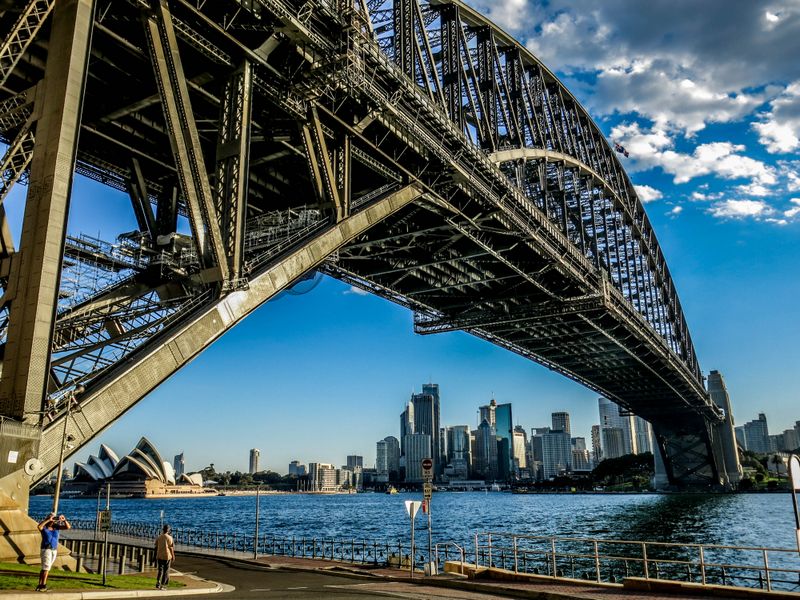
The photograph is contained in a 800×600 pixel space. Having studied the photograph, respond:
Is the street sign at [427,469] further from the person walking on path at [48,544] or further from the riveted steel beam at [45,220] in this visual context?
the riveted steel beam at [45,220]

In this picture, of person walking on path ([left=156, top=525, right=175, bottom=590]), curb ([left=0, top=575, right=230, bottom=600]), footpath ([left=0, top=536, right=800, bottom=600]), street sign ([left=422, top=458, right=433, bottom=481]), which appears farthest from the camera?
street sign ([left=422, top=458, right=433, bottom=481])

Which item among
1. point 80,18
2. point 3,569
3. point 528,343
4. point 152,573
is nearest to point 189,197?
point 80,18

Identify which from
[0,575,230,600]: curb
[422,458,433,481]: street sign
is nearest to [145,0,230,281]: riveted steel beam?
[0,575,230,600]: curb

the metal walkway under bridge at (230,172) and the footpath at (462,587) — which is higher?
the metal walkway under bridge at (230,172)

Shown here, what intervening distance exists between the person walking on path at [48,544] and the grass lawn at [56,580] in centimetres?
18

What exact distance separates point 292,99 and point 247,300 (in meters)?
7.57

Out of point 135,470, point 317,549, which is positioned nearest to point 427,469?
point 317,549

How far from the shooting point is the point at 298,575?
22922 millimetres

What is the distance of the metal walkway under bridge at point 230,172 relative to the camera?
13844 mm

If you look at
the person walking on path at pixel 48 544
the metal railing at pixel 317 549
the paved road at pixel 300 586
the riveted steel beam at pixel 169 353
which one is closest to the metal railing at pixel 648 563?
the metal railing at pixel 317 549

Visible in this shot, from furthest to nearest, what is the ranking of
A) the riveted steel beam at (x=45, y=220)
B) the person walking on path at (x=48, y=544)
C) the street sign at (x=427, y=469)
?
the street sign at (x=427, y=469) → the riveted steel beam at (x=45, y=220) → the person walking on path at (x=48, y=544)

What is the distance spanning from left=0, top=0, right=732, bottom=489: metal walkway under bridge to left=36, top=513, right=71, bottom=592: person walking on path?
4.59 ft

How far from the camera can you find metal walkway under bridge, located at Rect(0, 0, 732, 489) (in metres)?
13.8

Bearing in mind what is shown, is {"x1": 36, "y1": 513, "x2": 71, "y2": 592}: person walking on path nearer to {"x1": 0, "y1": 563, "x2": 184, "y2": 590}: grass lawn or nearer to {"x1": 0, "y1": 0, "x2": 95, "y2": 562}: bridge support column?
{"x1": 0, "y1": 563, "x2": 184, "y2": 590}: grass lawn
